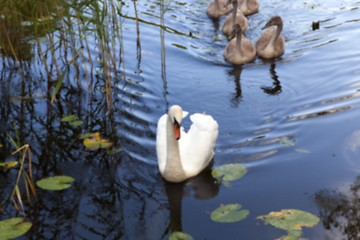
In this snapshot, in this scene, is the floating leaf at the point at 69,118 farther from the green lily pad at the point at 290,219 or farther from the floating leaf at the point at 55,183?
the green lily pad at the point at 290,219

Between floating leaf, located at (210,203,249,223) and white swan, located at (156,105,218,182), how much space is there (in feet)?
2.22

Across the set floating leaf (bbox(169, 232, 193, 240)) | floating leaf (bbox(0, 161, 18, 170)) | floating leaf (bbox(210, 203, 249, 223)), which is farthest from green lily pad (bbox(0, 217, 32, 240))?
floating leaf (bbox(210, 203, 249, 223))

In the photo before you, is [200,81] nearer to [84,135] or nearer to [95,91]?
[95,91]

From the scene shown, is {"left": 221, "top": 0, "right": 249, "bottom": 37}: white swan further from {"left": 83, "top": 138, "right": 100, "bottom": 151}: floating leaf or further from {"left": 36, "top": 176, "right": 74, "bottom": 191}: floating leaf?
{"left": 36, "top": 176, "right": 74, "bottom": 191}: floating leaf

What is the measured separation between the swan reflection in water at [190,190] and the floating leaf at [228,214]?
337 millimetres

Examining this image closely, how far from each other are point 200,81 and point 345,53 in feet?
9.73

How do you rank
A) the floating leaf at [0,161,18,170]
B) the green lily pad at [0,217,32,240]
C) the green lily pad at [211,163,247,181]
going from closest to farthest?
the green lily pad at [0,217,32,240], the green lily pad at [211,163,247,181], the floating leaf at [0,161,18,170]

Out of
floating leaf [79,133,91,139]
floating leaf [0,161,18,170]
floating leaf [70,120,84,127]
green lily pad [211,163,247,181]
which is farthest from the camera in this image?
floating leaf [70,120,84,127]

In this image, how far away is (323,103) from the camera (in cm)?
659

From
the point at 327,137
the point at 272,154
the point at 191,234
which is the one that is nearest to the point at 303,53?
the point at 327,137

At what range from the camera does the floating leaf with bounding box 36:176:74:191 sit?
4.67 m

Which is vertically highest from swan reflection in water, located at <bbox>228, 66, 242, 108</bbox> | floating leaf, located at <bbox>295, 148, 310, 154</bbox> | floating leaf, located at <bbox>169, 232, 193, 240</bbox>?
floating leaf, located at <bbox>169, 232, 193, 240</bbox>

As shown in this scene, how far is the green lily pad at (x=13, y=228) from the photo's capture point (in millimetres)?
4026

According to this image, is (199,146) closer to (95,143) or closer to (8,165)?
(95,143)
